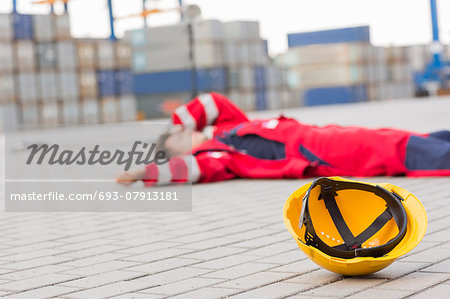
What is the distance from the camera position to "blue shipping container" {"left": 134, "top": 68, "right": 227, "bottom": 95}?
121ft

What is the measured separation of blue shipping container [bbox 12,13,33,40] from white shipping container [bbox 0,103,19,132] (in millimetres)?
2726

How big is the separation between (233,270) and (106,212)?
2235 millimetres

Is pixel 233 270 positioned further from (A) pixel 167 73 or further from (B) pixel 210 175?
(A) pixel 167 73

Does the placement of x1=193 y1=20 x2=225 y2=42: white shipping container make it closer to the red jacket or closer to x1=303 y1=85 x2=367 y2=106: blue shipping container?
x1=303 y1=85 x2=367 y2=106: blue shipping container

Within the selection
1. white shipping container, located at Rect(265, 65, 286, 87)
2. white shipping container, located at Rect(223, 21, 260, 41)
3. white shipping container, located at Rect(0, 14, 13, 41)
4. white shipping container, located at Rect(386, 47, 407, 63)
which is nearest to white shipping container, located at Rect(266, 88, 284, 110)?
white shipping container, located at Rect(265, 65, 286, 87)

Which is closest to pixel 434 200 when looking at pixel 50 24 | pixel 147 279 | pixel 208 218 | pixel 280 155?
pixel 208 218

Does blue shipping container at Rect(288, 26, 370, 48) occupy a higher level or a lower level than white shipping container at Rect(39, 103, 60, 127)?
higher

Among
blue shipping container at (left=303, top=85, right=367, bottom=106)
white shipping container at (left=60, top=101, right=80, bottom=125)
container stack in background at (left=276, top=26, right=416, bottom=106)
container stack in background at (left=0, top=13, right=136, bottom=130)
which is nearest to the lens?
container stack in background at (left=0, top=13, right=136, bottom=130)

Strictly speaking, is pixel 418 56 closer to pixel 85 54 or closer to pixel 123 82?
pixel 123 82

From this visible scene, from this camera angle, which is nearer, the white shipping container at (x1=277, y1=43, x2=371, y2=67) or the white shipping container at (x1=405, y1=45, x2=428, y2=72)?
the white shipping container at (x1=277, y1=43, x2=371, y2=67)

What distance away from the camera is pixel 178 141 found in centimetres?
636

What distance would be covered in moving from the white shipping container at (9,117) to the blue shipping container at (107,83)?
4.18 m

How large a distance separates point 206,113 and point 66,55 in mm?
24989

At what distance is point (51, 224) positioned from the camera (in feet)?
15.0
